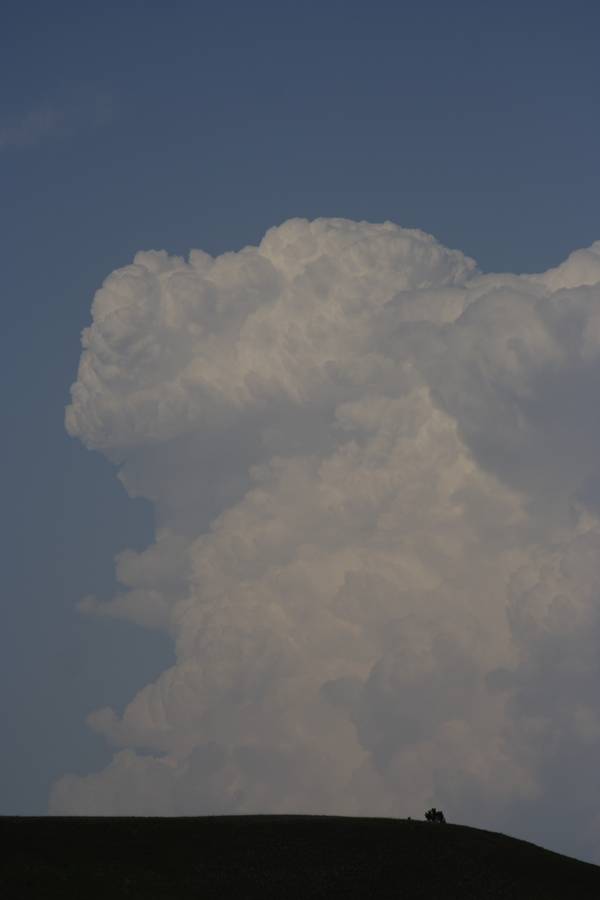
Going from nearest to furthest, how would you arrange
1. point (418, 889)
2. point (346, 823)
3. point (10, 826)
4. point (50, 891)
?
point (50, 891) < point (418, 889) < point (10, 826) < point (346, 823)

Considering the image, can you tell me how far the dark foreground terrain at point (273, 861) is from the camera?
86500 millimetres

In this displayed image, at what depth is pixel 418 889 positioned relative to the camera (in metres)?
89.4

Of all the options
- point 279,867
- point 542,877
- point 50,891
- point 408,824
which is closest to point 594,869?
point 542,877

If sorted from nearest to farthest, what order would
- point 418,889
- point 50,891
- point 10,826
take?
point 50,891 → point 418,889 → point 10,826

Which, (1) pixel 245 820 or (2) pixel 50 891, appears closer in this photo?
(2) pixel 50 891

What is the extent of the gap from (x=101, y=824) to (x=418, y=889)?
24227 millimetres

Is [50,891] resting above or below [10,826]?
below

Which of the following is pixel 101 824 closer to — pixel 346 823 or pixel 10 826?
pixel 10 826

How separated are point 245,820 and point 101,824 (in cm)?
1170

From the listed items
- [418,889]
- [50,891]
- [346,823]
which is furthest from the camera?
[346,823]

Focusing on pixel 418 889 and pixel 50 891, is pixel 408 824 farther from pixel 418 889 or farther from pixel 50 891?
pixel 50 891

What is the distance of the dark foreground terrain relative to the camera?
86500 millimetres

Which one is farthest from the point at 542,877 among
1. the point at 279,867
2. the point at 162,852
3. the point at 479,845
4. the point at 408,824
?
the point at 162,852

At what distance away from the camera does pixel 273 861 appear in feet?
304
